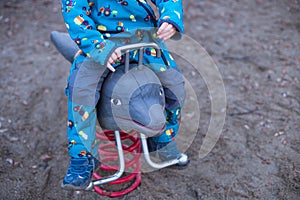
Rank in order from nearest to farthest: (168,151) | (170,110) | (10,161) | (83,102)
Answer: (83,102) → (170,110) → (168,151) → (10,161)

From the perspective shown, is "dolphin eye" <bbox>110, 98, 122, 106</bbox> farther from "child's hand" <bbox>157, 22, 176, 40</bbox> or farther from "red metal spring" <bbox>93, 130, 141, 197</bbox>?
"red metal spring" <bbox>93, 130, 141, 197</bbox>

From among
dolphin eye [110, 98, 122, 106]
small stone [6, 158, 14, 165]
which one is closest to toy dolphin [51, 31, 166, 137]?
dolphin eye [110, 98, 122, 106]

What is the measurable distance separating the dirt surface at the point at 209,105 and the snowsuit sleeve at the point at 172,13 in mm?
1070

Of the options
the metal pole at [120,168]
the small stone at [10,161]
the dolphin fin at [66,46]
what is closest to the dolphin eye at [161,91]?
the metal pole at [120,168]

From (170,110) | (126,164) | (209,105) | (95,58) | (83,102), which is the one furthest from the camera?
(209,105)

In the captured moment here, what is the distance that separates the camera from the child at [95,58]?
1.94m

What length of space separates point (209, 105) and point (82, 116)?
1.42 m

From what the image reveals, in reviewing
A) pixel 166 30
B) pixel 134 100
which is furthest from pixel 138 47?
pixel 134 100

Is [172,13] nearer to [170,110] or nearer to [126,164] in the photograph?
[170,110]

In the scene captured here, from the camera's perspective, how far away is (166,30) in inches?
76.2

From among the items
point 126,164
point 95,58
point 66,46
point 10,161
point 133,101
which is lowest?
point 10,161

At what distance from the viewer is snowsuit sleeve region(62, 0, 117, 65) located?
74.9 inches

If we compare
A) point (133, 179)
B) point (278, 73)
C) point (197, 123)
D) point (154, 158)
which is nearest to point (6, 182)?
point (133, 179)

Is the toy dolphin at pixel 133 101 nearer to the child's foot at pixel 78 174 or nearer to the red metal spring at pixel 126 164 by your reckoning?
the child's foot at pixel 78 174
